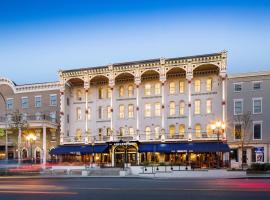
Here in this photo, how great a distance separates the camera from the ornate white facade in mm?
52438

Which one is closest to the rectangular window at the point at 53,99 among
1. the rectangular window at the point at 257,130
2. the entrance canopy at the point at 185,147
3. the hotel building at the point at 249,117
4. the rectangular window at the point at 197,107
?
the entrance canopy at the point at 185,147

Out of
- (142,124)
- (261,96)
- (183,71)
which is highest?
(183,71)

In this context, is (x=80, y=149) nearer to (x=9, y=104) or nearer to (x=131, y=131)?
(x=131, y=131)

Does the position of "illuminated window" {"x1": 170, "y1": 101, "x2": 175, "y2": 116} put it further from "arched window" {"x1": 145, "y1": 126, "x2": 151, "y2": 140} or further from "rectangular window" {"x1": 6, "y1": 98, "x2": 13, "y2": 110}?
"rectangular window" {"x1": 6, "y1": 98, "x2": 13, "y2": 110}

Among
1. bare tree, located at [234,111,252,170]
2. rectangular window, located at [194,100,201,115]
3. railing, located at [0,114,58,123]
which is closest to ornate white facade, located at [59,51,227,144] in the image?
rectangular window, located at [194,100,201,115]

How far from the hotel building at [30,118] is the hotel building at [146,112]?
2.32m

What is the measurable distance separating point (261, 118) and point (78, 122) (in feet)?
83.6

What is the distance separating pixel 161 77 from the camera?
53.6 metres

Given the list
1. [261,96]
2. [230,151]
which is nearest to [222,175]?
[230,151]

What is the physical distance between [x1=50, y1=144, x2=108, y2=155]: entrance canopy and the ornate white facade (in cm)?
124

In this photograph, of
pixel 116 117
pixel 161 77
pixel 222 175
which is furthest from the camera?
pixel 116 117

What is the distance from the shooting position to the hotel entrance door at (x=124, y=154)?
54.4 meters

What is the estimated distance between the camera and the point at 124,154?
2154 inches

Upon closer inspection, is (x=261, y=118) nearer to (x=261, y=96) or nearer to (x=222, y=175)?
(x=261, y=96)
